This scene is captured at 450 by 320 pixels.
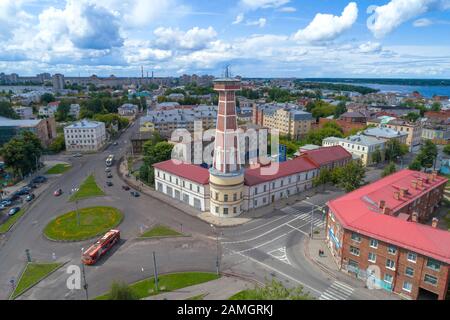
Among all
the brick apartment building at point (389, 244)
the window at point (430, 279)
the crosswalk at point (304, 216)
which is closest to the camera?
the window at point (430, 279)

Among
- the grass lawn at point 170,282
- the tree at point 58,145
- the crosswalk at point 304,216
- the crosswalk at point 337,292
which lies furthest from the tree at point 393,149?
the tree at point 58,145

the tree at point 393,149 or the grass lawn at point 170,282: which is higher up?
the tree at point 393,149

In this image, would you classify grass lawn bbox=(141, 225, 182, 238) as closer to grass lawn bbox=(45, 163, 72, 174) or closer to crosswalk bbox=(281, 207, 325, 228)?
crosswalk bbox=(281, 207, 325, 228)

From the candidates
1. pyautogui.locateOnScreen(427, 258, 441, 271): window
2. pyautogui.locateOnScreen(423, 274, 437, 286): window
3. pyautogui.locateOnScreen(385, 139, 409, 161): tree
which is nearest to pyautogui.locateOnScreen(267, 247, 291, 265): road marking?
pyautogui.locateOnScreen(423, 274, 437, 286): window

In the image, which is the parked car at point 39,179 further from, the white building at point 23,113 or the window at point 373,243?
the white building at point 23,113

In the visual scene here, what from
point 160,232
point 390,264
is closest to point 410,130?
point 390,264

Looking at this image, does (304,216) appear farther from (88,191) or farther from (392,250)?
(88,191)

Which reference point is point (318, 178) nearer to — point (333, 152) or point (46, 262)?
point (333, 152)
